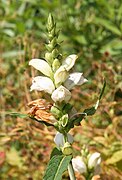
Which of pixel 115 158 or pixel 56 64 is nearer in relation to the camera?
pixel 56 64

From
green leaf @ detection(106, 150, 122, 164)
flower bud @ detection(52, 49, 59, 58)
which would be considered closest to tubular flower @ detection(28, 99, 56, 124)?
flower bud @ detection(52, 49, 59, 58)

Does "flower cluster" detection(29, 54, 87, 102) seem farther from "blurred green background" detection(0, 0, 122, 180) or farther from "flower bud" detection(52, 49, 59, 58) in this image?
"blurred green background" detection(0, 0, 122, 180)

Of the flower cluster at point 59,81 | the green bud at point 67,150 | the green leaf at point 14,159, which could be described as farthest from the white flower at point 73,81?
the green leaf at point 14,159

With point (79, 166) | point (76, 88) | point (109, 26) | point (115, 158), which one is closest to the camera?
point (79, 166)

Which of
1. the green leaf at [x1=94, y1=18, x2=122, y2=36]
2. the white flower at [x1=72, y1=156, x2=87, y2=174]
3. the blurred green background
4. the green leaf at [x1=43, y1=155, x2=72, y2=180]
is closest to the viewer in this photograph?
the green leaf at [x1=43, y1=155, x2=72, y2=180]

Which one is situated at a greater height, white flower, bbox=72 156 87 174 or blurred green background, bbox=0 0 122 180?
blurred green background, bbox=0 0 122 180

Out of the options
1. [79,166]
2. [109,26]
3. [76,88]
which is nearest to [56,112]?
[79,166]

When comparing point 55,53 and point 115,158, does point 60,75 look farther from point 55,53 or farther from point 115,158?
point 115,158
